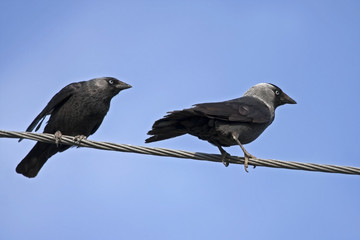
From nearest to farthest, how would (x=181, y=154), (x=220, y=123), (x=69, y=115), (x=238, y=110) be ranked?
(x=181, y=154) < (x=220, y=123) < (x=238, y=110) < (x=69, y=115)

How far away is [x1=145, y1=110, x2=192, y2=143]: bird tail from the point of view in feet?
21.9

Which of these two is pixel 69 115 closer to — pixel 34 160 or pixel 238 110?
pixel 34 160

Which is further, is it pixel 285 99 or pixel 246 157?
pixel 285 99

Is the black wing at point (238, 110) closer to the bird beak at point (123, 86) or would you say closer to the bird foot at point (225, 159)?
the bird foot at point (225, 159)

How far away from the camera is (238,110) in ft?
22.9

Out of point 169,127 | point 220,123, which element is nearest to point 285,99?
point 220,123

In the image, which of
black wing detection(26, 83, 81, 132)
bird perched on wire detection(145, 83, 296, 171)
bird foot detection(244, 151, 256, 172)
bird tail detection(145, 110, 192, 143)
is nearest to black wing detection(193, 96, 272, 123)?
bird perched on wire detection(145, 83, 296, 171)

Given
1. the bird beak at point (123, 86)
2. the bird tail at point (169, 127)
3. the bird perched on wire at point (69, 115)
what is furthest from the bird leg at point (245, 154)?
the bird beak at point (123, 86)

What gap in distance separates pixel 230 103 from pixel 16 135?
265cm

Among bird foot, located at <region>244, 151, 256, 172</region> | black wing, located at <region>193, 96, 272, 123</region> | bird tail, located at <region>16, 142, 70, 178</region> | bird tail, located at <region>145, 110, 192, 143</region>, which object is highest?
black wing, located at <region>193, 96, 272, 123</region>

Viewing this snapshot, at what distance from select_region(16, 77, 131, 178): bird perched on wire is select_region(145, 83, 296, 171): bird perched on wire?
1555 millimetres

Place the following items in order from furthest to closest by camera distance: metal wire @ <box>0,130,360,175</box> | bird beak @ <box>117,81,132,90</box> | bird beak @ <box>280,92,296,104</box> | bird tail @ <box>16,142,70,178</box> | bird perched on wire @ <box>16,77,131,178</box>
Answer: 1. bird beak @ <box>117,81,132,90</box>
2. bird beak @ <box>280,92,296,104</box>
3. bird tail @ <box>16,142,70,178</box>
4. bird perched on wire @ <box>16,77,131,178</box>
5. metal wire @ <box>0,130,360,175</box>

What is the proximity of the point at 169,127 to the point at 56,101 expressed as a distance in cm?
222

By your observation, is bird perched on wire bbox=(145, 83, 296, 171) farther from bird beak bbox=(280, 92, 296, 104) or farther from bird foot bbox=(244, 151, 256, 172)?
bird beak bbox=(280, 92, 296, 104)
